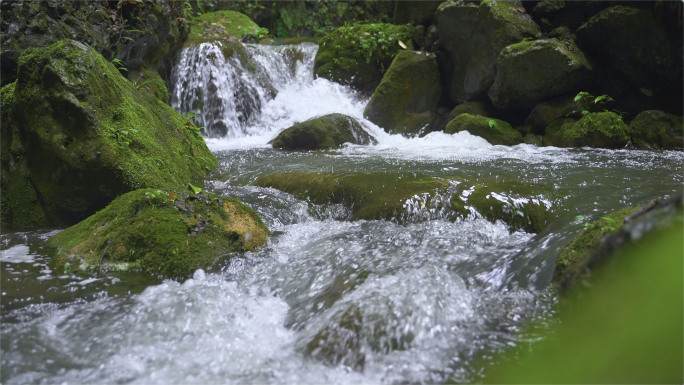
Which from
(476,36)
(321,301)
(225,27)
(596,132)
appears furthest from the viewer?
(225,27)

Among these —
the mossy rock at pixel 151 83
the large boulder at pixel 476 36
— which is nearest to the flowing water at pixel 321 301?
the mossy rock at pixel 151 83

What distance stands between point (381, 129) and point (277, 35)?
31.0 ft

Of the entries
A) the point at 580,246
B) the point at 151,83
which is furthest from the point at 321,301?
the point at 151,83

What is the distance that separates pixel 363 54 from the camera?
12305 millimetres

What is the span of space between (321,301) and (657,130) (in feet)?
24.7

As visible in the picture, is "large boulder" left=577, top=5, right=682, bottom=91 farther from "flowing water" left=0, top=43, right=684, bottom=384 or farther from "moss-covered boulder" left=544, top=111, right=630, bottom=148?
"flowing water" left=0, top=43, right=684, bottom=384

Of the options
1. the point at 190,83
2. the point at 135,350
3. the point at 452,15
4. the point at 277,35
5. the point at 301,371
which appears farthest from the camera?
the point at 277,35

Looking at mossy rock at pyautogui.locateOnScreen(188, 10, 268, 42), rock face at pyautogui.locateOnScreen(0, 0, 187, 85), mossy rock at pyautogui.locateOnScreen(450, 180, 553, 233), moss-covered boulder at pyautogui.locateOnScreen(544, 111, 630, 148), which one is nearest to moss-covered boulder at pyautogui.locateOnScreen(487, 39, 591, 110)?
moss-covered boulder at pyautogui.locateOnScreen(544, 111, 630, 148)

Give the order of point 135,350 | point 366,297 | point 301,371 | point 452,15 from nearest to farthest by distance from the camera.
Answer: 1. point 301,371
2. point 135,350
3. point 366,297
4. point 452,15

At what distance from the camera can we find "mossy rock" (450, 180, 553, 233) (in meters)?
4.42

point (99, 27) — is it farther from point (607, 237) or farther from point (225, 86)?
point (607, 237)

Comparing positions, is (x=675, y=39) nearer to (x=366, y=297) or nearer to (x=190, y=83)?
(x=366, y=297)

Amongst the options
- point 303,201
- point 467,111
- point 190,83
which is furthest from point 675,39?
point 190,83

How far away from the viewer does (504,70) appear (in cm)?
905
